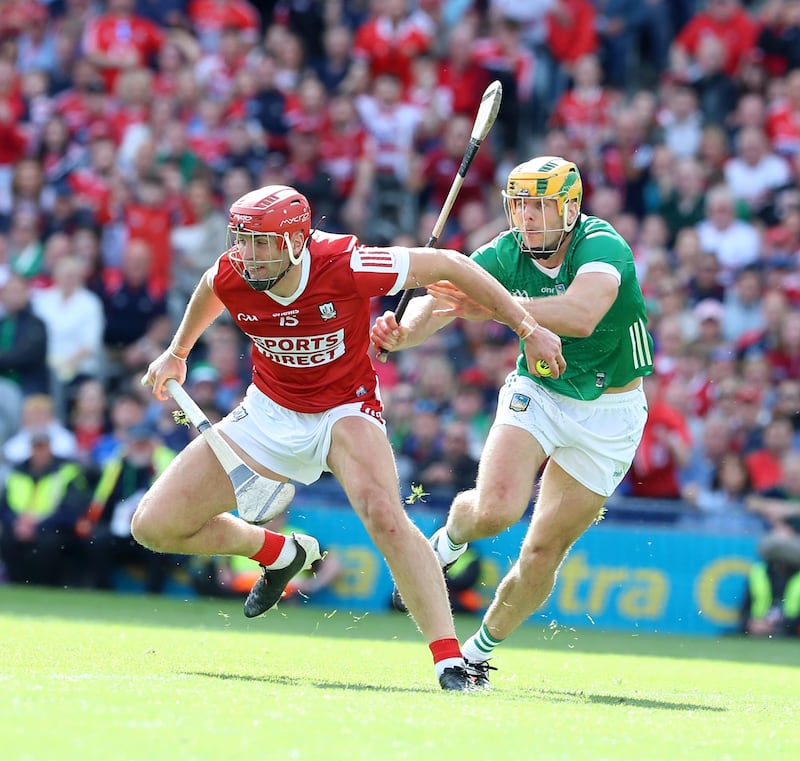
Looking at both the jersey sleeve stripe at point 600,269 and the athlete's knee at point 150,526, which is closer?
the athlete's knee at point 150,526

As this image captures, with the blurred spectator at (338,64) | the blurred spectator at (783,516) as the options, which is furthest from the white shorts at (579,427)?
the blurred spectator at (338,64)

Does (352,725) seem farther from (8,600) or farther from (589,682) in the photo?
(8,600)

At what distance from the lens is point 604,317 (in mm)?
7645

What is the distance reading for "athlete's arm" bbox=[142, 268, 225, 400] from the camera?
24.6 ft

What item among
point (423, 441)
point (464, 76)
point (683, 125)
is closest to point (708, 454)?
point (423, 441)

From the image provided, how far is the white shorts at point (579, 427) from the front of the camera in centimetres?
761

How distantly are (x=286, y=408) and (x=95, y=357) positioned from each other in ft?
24.8

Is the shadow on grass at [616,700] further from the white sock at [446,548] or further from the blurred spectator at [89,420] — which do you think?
the blurred spectator at [89,420]

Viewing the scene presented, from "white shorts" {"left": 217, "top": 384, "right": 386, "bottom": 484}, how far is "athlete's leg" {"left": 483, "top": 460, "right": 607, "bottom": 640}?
0.93 m

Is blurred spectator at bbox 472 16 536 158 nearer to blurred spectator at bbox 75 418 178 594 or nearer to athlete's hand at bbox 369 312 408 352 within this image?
blurred spectator at bbox 75 418 178 594

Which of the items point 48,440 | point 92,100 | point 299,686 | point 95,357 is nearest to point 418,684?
point 299,686

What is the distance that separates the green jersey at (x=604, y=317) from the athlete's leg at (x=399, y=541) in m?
1.14

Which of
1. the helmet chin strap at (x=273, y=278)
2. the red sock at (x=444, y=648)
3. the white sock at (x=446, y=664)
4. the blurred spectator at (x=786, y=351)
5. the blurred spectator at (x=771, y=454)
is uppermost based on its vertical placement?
the helmet chin strap at (x=273, y=278)

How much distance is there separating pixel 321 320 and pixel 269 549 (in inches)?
50.2
